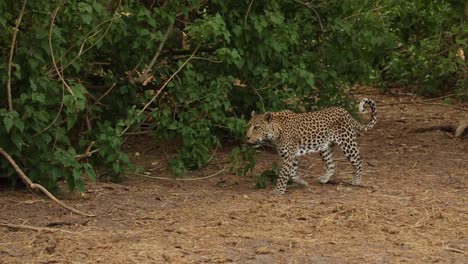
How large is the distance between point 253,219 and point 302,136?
1.89m

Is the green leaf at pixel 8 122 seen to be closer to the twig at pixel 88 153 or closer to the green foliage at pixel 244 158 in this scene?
the twig at pixel 88 153

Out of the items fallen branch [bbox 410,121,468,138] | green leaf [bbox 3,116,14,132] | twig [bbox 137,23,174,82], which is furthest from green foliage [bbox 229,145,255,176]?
fallen branch [bbox 410,121,468,138]

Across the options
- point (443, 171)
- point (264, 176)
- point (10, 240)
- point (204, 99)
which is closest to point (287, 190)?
point (264, 176)

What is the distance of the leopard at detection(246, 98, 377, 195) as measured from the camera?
9.88 metres

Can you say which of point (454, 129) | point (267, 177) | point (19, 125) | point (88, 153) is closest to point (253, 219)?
point (267, 177)

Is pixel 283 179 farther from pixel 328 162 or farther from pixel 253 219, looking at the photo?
pixel 253 219

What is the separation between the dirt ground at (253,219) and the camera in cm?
742

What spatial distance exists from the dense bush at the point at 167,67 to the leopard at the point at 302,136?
10.1 inches

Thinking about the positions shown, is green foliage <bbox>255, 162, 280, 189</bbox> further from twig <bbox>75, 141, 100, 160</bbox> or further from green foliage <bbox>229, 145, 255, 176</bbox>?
twig <bbox>75, 141, 100, 160</bbox>

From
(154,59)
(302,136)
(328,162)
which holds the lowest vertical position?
(328,162)

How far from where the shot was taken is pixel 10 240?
7730 millimetres

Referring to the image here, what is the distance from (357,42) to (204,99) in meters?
2.30

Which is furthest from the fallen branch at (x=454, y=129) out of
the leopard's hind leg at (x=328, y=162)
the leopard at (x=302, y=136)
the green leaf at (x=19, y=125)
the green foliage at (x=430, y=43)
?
the green leaf at (x=19, y=125)

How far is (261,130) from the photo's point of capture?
9.88 m
